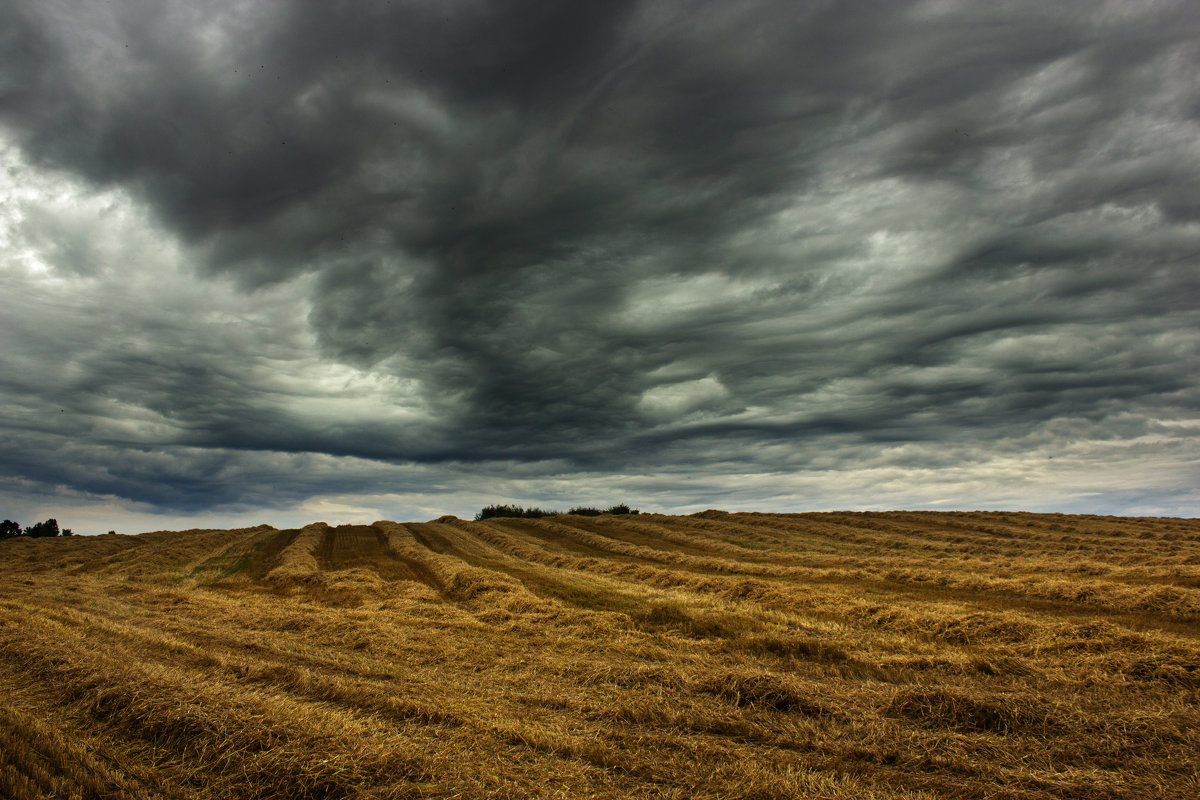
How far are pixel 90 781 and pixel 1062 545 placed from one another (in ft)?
122

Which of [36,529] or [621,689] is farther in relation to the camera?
[36,529]

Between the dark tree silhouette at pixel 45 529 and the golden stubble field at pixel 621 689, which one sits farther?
the dark tree silhouette at pixel 45 529

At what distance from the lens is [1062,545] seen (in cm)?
2973

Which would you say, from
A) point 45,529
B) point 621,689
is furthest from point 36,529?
point 621,689

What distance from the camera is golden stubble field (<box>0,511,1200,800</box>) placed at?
19.1 ft

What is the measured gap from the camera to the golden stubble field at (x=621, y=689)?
230 inches

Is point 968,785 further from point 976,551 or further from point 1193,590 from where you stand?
point 976,551

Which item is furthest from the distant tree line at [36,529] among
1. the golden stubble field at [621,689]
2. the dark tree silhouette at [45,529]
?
the golden stubble field at [621,689]

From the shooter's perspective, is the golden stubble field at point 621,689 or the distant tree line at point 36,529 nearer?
the golden stubble field at point 621,689

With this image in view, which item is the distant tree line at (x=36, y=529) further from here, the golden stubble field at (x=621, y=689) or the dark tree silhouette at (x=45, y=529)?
the golden stubble field at (x=621, y=689)

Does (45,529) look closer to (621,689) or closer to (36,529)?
(36,529)

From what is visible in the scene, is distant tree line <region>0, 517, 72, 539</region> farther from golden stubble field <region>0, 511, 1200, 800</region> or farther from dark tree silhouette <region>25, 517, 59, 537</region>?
golden stubble field <region>0, 511, 1200, 800</region>

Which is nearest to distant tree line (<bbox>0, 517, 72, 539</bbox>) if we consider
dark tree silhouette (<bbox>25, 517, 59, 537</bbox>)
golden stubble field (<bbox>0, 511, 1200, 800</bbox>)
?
dark tree silhouette (<bbox>25, 517, 59, 537</bbox>)

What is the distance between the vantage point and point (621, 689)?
8.66 m
